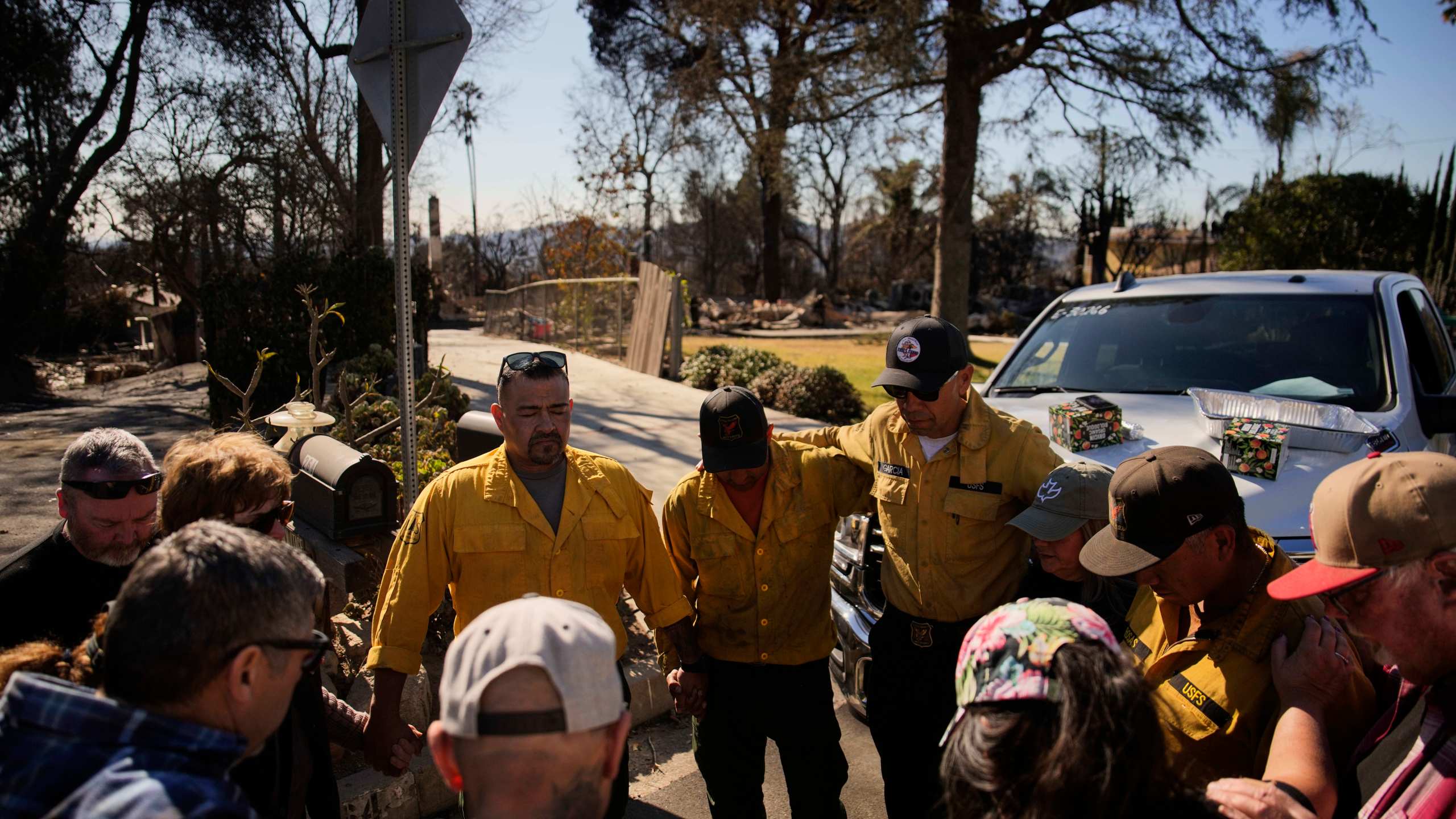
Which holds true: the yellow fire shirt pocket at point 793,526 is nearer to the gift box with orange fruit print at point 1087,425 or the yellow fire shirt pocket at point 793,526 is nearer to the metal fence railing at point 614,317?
the gift box with orange fruit print at point 1087,425

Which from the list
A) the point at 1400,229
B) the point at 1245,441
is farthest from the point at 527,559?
the point at 1400,229

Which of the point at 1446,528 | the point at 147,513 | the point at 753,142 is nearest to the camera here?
the point at 1446,528

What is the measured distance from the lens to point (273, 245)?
13414mm

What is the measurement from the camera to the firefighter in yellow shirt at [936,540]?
3.02 meters

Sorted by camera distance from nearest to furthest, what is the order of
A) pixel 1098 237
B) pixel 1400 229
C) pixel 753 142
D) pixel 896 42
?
1. pixel 896 42
2. pixel 753 142
3. pixel 1400 229
4. pixel 1098 237

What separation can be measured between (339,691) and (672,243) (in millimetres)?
50647

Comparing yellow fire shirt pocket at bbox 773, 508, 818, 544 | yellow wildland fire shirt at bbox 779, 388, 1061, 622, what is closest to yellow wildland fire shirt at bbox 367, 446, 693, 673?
yellow fire shirt pocket at bbox 773, 508, 818, 544

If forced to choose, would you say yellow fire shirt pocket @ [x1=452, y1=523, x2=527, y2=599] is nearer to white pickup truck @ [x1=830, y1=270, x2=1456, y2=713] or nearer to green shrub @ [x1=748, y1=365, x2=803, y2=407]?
white pickup truck @ [x1=830, y1=270, x2=1456, y2=713]

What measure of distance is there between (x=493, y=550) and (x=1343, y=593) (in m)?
2.16

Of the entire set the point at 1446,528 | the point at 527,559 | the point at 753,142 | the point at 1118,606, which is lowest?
the point at 1118,606

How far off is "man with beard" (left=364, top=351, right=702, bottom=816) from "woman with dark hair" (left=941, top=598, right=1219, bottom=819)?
1.38 meters

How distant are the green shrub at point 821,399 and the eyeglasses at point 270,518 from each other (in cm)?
903

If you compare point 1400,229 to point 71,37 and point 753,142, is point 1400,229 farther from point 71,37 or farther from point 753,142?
point 71,37

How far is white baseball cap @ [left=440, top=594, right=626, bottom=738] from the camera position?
51.9 inches
